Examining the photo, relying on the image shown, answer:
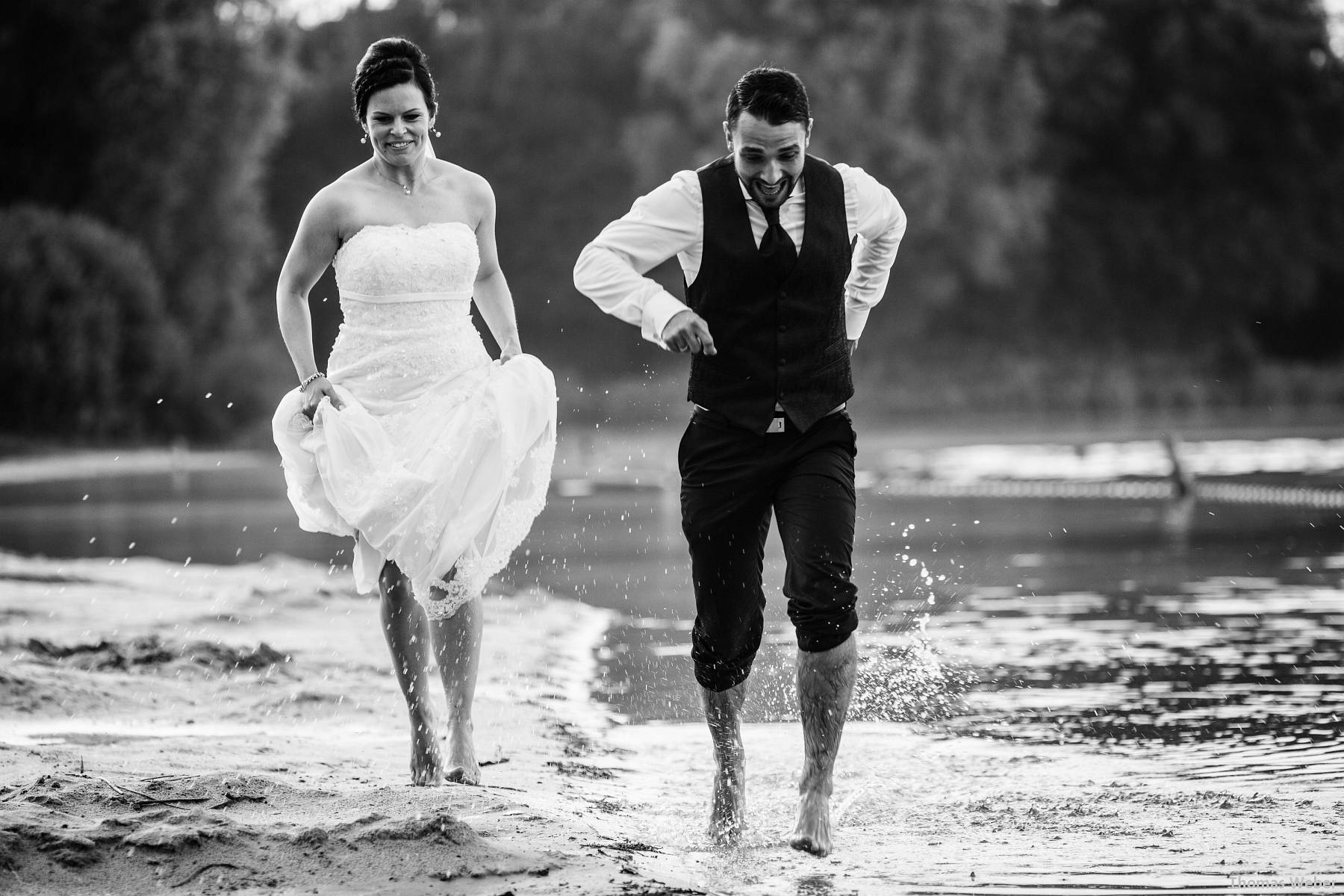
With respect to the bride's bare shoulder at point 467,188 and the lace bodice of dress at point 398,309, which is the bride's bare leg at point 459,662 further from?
the bride's bare shoulder at point 467,188

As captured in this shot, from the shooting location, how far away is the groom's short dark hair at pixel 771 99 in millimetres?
4633

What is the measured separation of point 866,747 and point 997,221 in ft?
134

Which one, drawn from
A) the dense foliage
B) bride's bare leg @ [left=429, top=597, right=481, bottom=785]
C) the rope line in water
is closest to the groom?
bride's bare leg @ [left=429, top=597, right=481, bottom=785]

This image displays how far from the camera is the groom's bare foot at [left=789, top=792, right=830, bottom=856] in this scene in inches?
181

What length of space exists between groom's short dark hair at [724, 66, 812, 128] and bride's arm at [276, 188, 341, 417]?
1.47 meters

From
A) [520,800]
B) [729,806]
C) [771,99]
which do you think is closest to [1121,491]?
[729,806]

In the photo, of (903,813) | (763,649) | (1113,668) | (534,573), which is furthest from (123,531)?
(903,813)

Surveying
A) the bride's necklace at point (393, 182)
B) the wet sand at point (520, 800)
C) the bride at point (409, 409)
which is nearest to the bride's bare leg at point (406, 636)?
the bride at point (409, 409)

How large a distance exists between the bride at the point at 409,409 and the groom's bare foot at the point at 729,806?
853 millimetres

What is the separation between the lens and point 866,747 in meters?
6.06

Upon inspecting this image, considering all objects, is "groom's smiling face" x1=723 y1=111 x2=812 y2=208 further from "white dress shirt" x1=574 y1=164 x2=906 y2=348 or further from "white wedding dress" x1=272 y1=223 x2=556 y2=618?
"white wedding dress" x1=272 y1=223 x2=556 y2=618

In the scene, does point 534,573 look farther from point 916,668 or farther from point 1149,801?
point 1149,801

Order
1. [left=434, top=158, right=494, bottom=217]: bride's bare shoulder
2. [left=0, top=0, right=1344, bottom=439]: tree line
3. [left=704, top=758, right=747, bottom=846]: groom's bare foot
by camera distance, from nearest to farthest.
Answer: [left=704, top=758, right=747, bottom=846]: groom's bare foot → [left=434, top=158, right=494, bottom=217]: bride's bare shoulder → [left=0, top=0, right=1344, bottom=439]: tree line

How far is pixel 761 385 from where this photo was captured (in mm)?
4766
